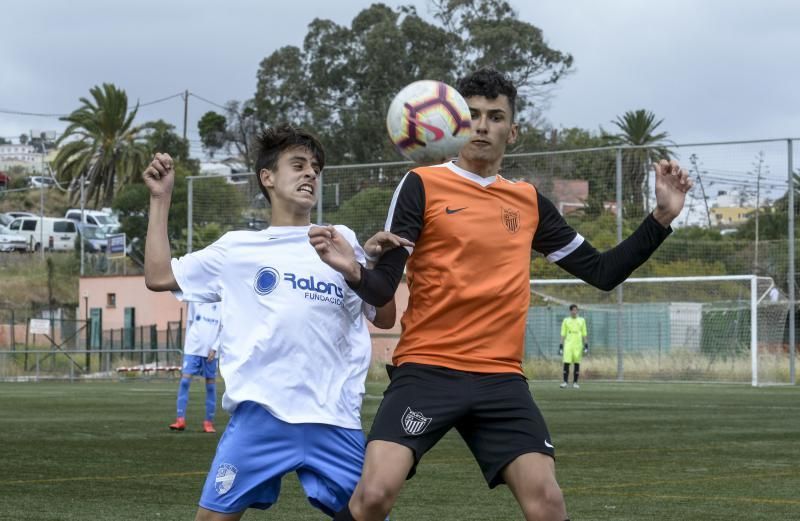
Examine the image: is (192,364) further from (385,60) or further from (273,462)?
(385,60)

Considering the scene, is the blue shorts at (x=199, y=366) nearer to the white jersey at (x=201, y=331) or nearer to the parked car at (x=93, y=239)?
the white jersey at (x=201, y=331)

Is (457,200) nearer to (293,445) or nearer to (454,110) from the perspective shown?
(454,110)

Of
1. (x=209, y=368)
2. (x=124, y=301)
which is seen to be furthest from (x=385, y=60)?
(x=209, y=368)

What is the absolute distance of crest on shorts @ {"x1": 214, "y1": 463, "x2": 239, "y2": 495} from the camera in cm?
513

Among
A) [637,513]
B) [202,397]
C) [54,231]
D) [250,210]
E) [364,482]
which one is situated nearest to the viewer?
[364,482]

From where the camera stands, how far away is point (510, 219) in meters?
5.47

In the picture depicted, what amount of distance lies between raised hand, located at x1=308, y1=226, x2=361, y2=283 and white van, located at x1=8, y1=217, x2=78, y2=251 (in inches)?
2501

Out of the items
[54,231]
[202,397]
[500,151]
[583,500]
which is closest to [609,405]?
[202,397]

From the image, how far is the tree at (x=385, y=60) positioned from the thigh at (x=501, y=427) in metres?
53.9

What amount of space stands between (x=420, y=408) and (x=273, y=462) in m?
0.57

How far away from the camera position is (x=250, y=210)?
39188 mm

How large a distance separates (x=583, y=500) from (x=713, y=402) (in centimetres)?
1448

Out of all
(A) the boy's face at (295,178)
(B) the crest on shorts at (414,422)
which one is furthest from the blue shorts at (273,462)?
(A) the boy's face at (295,178)

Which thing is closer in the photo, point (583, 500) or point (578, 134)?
point (583, 500)
